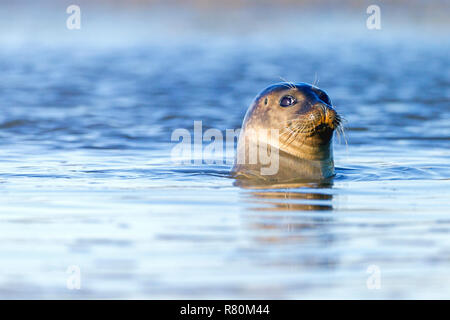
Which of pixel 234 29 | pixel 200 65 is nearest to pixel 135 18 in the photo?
pixel 234 29

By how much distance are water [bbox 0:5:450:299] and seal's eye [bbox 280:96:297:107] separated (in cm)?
74

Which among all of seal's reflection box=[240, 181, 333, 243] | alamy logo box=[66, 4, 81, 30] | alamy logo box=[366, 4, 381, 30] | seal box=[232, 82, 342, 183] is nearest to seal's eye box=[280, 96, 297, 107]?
seal box=[232, 82, 342, 183]

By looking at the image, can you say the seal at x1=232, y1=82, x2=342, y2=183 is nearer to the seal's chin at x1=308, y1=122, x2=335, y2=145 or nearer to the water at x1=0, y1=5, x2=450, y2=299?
the seal's chin at x1=308, y1=122, x2=335, y2=145

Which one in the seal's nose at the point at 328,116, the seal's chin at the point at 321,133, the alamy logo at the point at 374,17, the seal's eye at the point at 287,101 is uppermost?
the alamy logo at the point at 374,17

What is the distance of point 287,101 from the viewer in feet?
30.1

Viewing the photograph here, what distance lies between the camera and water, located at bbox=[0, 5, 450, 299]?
5.65 metres

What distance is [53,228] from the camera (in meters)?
7.03

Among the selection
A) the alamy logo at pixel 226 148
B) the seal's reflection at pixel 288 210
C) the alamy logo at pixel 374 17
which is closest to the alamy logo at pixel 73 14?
the alamy logo at pixel 374 17

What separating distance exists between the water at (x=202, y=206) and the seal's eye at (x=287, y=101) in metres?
0.74

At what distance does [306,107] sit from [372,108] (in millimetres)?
8861

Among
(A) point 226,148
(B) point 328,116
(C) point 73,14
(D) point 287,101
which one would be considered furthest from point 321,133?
(C) point 73,14

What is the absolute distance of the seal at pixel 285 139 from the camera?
358 inches

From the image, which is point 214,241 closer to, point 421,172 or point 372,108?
point 421,172

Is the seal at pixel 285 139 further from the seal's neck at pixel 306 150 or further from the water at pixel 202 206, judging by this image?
the water at pixel 202 206
